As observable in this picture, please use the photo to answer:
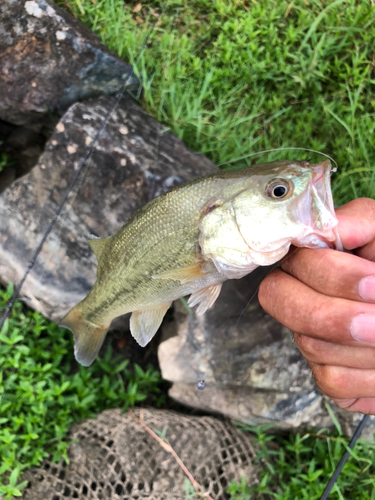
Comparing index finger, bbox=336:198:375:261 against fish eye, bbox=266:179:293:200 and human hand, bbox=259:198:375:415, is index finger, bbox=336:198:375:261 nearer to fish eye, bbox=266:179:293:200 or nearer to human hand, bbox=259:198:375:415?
human hand, bbox=259:198:375:415

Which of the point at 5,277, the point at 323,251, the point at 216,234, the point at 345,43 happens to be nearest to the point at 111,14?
the point at 345,43

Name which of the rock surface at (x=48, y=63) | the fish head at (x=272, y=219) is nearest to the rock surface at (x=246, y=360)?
the fish head at (x=272, y=219)

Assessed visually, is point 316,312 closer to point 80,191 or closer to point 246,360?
point 246,360

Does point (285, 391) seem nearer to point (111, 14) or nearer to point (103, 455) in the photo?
point (103, 455)

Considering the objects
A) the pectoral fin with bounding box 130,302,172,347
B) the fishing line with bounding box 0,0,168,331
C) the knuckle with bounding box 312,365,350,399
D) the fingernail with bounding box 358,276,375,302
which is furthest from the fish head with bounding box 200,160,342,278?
the fishing line with bounding box 0,0,168,331

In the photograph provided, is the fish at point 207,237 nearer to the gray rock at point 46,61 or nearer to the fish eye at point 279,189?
the fish eye at point 279,189
